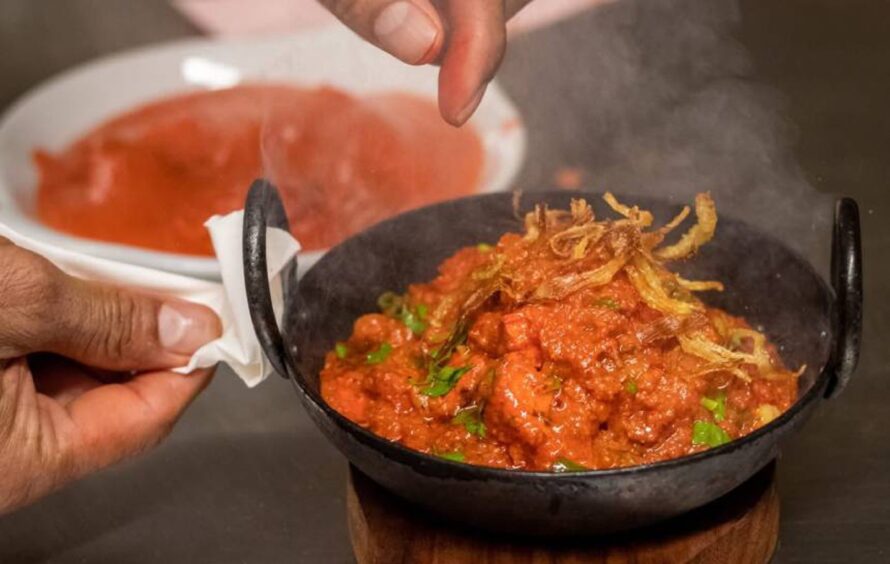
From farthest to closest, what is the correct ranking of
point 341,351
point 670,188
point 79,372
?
point 670,188 < point 79,372 < point 341,351

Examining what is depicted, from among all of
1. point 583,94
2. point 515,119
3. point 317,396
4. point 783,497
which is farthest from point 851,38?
point 317,396

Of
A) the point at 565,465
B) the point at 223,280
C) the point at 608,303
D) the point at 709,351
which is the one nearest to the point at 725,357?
the point at 709,351

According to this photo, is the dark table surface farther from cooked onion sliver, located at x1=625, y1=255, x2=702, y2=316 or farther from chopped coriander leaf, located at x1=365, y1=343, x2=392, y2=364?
cooked onion sliver, located at x1=625, y1=255, x2=702, y2=316

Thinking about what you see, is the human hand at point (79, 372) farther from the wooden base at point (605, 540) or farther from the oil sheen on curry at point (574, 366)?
the wooden base at point (605, 540)

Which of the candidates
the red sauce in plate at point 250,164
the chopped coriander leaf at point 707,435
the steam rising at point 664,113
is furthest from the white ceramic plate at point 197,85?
the chopped coriander leaf at point 707,435

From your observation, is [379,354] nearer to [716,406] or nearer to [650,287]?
[650,287]
